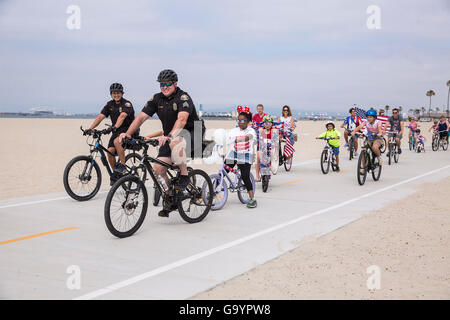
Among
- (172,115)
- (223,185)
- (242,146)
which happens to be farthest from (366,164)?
(172,115)

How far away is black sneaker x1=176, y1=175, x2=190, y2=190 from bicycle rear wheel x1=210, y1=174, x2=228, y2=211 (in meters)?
1.30

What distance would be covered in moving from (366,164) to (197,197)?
21.6 ft

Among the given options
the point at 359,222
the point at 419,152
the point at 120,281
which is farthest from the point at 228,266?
the point at 419,152

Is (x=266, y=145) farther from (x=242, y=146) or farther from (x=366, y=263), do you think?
(x=366, y=263)

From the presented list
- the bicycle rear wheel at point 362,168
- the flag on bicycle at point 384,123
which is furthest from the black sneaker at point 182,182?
the flag on bicycle at point 384,123

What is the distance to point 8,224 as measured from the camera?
7.09 m

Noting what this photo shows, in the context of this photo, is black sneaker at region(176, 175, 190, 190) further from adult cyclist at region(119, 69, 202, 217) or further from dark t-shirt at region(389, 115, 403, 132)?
dark t-shirt at region(389, 115, 403, 132)

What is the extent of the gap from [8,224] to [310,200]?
5.73 metres

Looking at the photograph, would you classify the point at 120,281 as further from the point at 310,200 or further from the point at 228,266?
the point at 310,200

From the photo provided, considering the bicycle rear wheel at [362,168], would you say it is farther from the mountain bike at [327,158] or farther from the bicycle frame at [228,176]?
the bicycle frame at [228,176]

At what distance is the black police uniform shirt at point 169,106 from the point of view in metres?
7.05

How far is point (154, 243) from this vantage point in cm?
622

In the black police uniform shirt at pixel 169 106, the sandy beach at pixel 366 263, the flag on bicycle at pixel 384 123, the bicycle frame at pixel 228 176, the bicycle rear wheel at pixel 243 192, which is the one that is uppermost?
the black police uniform shirt at pixel 169 106

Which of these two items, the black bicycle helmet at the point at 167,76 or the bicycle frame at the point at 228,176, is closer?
the black bicycle helmet at the point at 167,76
